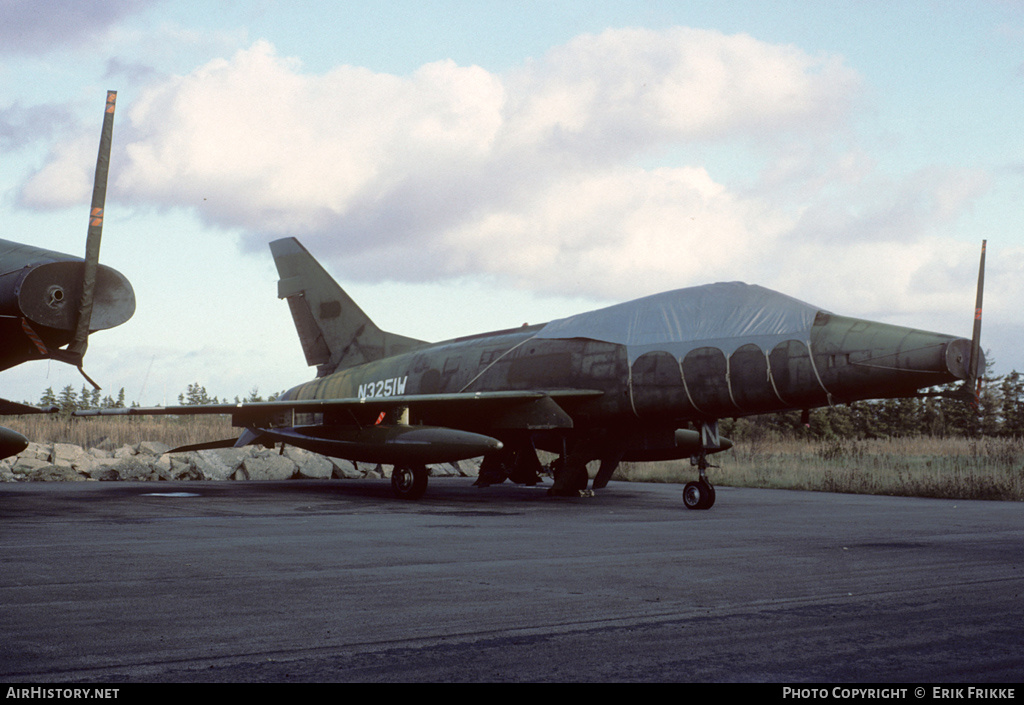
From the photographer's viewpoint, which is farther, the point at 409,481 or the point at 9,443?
the point at 409,481

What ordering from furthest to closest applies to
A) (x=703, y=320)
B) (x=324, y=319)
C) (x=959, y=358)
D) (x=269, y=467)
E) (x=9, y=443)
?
(x=269, y=467), (x=324, y=319), (x=703, y=320), (x=959, y=358), (x=9, y=443)

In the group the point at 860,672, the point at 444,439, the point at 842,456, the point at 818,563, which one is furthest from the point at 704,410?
the point at 842,456

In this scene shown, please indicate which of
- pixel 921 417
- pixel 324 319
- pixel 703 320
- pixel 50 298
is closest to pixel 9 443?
pixel 50 298

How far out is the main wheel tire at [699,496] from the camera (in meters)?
12.8

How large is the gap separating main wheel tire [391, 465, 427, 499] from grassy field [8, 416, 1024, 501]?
28.7ft

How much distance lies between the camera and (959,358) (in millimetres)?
11484

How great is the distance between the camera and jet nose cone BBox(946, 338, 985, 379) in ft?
37.5

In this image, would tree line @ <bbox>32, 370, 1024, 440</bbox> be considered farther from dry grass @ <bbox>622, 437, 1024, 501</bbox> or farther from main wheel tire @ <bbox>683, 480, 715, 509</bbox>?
main wheel tire @ <bbox>683, 480, 715, 509</bbox>

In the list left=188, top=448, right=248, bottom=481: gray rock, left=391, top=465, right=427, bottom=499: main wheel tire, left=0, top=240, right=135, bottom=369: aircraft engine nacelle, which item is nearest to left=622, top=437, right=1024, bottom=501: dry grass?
left=391, top=465, right=427, bottom=499: main wheel tire

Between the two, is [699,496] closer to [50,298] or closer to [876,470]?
[50,298]

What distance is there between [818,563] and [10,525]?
775cm

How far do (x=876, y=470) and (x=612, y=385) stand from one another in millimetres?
9626

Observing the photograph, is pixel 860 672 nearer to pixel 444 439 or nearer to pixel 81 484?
pixel 444 439
